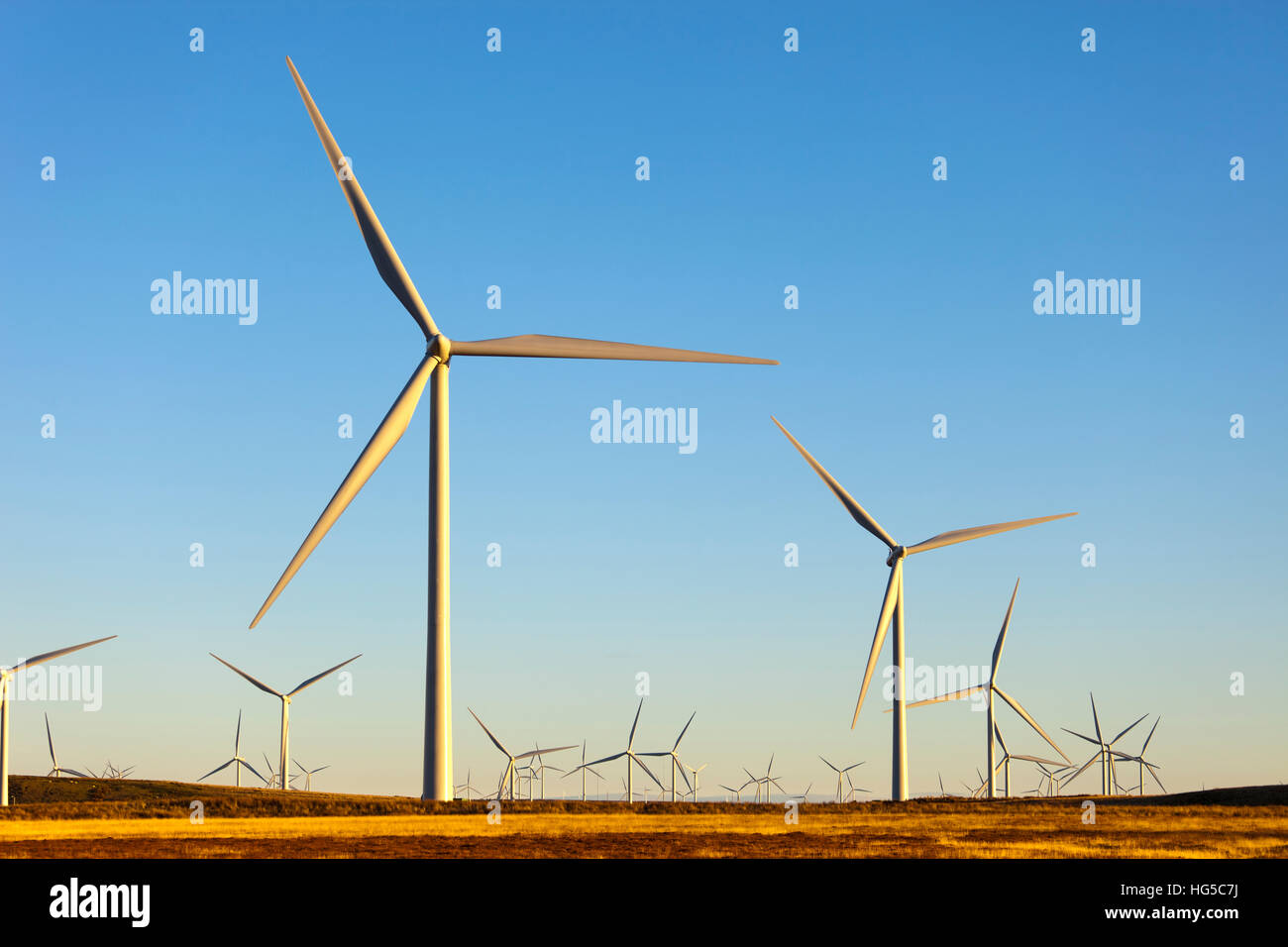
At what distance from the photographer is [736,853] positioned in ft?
113

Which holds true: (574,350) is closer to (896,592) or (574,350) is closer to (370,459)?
(370,459)

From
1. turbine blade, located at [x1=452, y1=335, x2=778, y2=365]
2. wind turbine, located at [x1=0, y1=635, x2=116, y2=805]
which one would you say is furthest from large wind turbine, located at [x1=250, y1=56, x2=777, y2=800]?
wind turbine, located at [x1=0, y1=635, x2=116, y2=805]

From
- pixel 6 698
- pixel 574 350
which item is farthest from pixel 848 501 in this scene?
pixel 6 698

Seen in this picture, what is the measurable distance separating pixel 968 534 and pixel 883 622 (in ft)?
40.5

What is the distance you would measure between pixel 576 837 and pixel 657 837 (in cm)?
264

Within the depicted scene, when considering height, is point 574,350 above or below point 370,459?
above

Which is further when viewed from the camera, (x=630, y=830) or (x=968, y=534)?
(x=968, y=534)

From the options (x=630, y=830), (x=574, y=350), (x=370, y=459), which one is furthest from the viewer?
(x=574, y=350)

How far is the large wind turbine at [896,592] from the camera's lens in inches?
3351

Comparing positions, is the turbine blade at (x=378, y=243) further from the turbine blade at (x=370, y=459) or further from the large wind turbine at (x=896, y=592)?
the large wind turbine at (x=896, y=592)

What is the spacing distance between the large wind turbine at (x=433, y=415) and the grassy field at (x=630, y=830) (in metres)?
4.46

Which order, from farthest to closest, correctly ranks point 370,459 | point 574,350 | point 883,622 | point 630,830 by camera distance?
point 883,622 < point 574,350 < point 370,459 < point 630,830

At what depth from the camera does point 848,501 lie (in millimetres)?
93812
